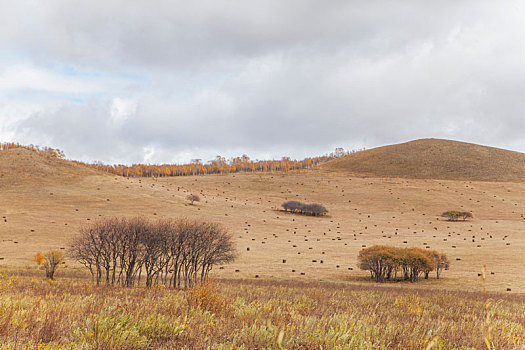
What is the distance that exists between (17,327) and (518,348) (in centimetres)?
662

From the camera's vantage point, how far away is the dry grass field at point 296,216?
51.0 m

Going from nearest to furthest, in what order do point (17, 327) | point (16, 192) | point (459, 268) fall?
1. point (17, 327)
2. point (459, 268)
3. point (16, 192)

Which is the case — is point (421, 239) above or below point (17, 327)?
below

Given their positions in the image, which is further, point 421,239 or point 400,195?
point 400,195

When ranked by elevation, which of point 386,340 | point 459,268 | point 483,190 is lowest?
point 459,268

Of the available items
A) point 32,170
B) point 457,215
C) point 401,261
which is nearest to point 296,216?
point 457,215

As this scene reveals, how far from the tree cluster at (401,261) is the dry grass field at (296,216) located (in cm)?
182

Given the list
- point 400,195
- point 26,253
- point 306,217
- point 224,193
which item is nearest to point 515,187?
point 400,195

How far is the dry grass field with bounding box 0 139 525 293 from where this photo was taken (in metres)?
51.0

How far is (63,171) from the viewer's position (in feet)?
389

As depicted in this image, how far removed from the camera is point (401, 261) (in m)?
45.2

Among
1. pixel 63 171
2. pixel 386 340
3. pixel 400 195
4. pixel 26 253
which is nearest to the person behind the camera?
pixel 386 340

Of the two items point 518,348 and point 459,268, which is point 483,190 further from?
point 518,348

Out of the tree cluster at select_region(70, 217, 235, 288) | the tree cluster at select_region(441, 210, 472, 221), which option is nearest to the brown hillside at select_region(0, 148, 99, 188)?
the tree cluster at select_region(70, 217, 235, 288)
